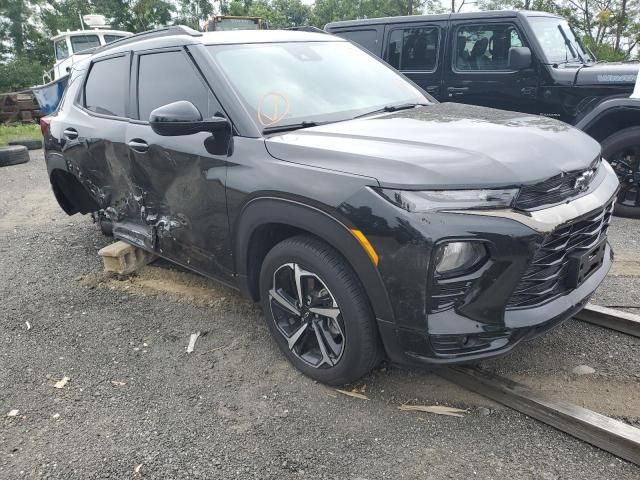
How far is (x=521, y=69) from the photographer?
6383mm

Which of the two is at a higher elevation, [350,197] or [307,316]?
[350,197]

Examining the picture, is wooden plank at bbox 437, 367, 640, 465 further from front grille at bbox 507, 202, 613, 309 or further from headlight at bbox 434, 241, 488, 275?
headlight at bbox 434, 241, 488, 275

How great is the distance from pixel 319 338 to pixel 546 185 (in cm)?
134

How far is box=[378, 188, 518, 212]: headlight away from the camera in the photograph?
223 centimetres

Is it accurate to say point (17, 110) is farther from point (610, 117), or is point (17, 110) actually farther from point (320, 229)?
point (320, 229)

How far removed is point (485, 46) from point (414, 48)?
3.04 ft

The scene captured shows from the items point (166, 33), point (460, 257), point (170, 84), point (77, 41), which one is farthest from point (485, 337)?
point (77, 41)

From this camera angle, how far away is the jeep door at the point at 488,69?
6449 mm

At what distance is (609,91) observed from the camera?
232 inches

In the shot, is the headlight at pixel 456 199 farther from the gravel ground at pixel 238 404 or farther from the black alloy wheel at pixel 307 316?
the gravel ground at pixel 238 404

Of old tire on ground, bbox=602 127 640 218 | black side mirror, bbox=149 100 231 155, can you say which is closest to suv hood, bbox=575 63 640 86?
old tire on ground, bbox=602 127 640 218

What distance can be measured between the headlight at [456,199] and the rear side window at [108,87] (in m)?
2.60

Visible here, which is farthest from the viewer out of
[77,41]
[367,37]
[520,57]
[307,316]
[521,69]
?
[77,41]

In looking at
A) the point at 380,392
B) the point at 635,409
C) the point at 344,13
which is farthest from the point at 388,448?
the point at 344,13
